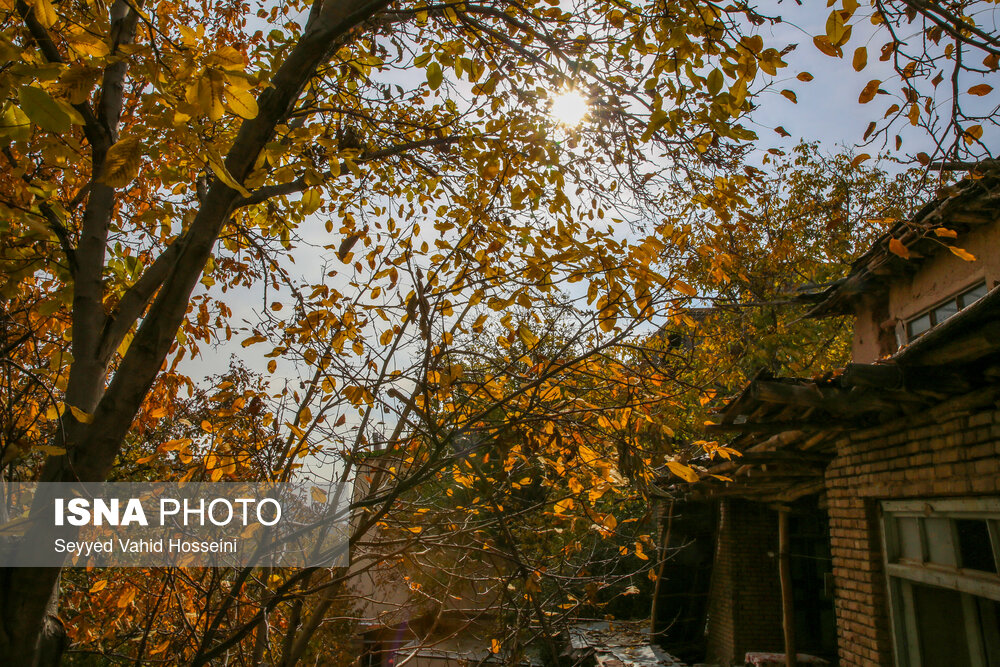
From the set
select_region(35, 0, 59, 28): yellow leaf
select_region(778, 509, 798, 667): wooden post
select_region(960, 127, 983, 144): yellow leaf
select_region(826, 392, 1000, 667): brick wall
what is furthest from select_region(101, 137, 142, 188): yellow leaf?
select_region(778, 509, 798, 667): wooden post

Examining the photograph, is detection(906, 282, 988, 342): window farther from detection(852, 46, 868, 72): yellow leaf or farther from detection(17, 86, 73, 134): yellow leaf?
detection(17, 86, 73, 134): yellow leaf

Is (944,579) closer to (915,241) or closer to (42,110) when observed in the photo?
(915,241)

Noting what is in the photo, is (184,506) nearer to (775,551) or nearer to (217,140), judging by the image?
(217,140)

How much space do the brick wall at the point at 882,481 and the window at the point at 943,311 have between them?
79.1 inches

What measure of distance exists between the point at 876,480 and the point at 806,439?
2.32ft

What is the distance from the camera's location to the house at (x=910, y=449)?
3506 millimetres

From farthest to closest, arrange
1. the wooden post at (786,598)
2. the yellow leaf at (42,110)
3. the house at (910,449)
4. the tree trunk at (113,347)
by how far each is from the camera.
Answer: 1. the wooden post at (786,598)
2. the house at (910,449)
3. the tree trunk at (113,347)
4. the yellow leaf at (42,110)

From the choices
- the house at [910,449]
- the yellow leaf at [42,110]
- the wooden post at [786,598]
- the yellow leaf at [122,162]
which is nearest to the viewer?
the yellow leaf at [42,110]

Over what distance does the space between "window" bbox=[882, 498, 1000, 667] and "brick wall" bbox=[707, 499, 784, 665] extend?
5.18 metres

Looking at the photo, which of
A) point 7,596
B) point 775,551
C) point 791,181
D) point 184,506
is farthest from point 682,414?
point 7,596

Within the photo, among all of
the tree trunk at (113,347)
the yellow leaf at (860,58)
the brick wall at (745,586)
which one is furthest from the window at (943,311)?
the tree trunk at (113,347)

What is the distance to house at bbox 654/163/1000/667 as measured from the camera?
3506 millimetres

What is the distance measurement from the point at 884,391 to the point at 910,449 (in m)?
0.72

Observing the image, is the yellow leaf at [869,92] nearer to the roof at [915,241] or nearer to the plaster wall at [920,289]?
the roof at [915,241]
